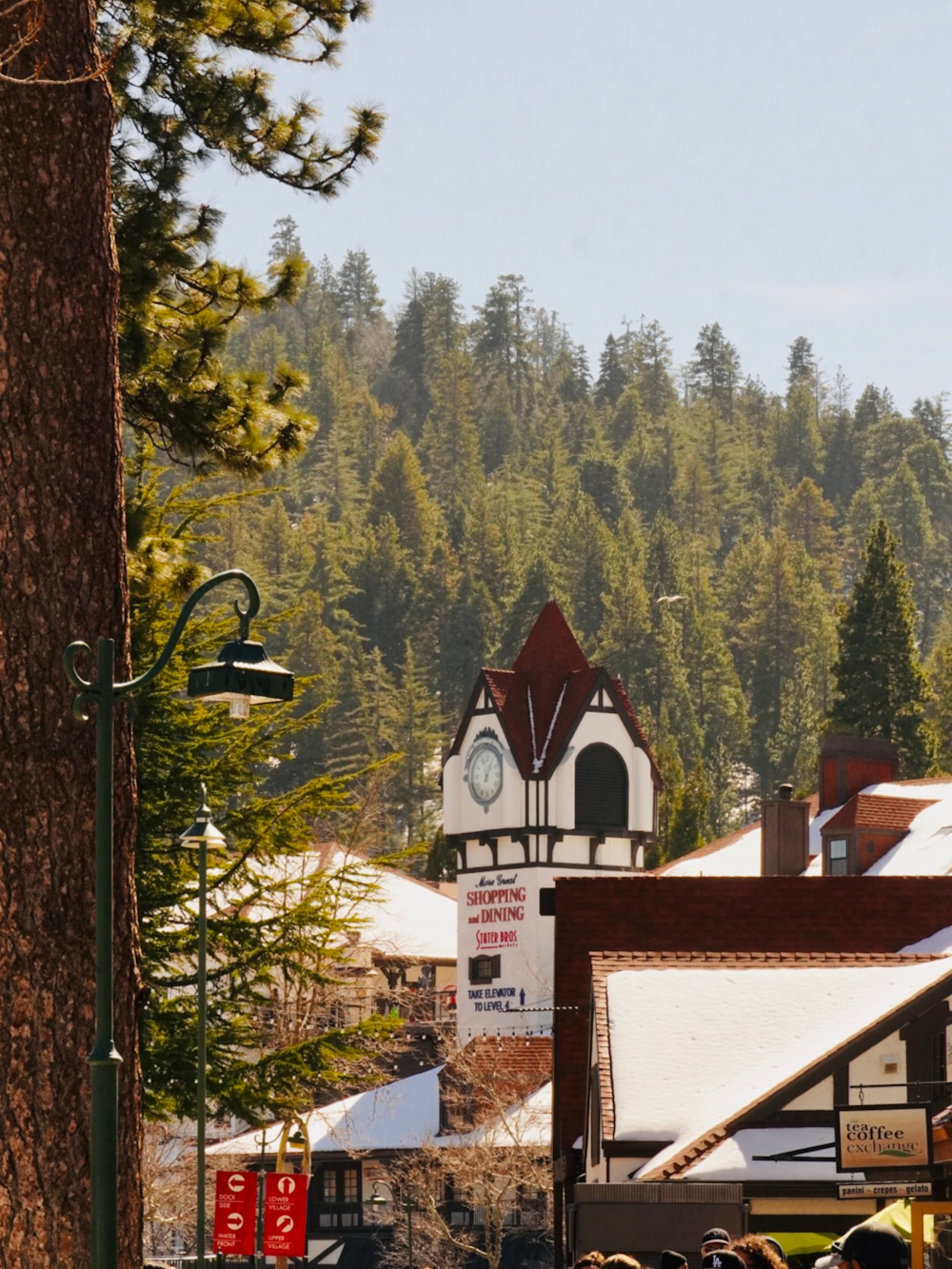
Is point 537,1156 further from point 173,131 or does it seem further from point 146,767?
point 173,131

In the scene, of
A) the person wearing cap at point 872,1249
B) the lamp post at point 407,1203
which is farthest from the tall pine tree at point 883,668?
the person wearing cap at point 872,1249

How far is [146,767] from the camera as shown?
22.0 meters

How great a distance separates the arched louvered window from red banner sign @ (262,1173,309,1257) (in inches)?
1782

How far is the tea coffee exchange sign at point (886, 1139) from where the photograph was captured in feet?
44.9

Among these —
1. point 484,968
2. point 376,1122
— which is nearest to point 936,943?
point 376,1122

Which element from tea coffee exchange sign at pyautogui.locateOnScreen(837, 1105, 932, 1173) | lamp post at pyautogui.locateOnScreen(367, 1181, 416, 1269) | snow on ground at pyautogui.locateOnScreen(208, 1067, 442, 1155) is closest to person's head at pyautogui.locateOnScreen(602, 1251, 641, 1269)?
tea coffee exchange sign at pyautogui.locateOnScreen(837, 1105, 932, 1173)

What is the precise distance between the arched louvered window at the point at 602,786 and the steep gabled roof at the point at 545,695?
0.98 meters

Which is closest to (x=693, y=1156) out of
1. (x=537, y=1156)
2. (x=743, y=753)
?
(x=537, y=1156)

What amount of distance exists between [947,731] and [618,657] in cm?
6118

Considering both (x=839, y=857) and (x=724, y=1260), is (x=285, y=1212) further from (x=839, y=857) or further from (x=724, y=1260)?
(x=839, y=857)

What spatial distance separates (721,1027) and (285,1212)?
586 cm

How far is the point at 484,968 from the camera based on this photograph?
214 ft

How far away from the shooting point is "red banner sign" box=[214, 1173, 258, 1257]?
Result: 2248 cm

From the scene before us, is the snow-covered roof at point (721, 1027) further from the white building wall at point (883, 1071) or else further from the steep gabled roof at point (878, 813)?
the steep gabled roof at point (878, 813)
